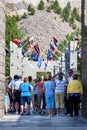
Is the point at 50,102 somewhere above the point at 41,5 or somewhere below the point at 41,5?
below

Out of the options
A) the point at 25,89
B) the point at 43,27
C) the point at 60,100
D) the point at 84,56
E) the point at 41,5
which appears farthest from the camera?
the point at 41,5

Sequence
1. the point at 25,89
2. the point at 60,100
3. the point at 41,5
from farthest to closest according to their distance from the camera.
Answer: the point at 41,5 → the point at 60,100 → the point at 25,89

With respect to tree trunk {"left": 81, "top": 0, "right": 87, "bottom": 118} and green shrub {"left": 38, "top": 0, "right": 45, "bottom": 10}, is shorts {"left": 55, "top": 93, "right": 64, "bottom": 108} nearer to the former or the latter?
tree trunk {"left": 81, "top": 0, "right": 87, "bottom": 118}

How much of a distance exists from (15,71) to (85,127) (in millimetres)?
44746

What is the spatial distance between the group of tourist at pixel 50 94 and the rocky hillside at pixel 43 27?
Result: 4673 inches

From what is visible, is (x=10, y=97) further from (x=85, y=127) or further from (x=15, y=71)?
(x=15, y=71)

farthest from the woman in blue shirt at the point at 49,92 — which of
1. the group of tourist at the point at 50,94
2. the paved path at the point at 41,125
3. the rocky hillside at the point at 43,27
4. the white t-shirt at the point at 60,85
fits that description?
the rocky hillside at the point at 43,27

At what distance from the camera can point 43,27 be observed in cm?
16012

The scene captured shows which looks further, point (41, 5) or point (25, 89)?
point (41, 5)

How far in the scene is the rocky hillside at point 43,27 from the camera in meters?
153

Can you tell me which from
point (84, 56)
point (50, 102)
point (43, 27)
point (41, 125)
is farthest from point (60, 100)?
point (43, 27)

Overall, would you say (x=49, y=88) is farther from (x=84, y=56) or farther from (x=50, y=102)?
(x=84, y=56)

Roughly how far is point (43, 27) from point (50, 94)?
445 ft

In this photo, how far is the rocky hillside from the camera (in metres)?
153
